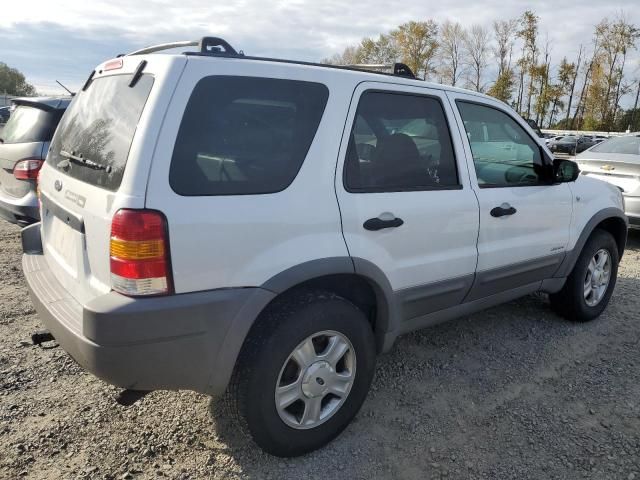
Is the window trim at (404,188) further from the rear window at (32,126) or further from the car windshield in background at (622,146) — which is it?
the car windshield in background at (622,146)

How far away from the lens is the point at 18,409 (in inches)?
108

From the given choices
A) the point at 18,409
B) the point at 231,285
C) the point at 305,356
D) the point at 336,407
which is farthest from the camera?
the point at 18,409

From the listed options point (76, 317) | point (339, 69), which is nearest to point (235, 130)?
point (339, 69)

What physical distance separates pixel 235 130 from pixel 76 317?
41.7 inches

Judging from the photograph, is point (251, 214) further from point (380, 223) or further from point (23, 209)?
point (23, 209)

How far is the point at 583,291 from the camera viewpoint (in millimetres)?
4082

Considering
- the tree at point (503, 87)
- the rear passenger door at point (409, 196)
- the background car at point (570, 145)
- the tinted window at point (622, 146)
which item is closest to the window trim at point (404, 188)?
the rear passenger door at point (409, 196)

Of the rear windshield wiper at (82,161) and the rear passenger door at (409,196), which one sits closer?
the rear windshield wiper at (82,161)

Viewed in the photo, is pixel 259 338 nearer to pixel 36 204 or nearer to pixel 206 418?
pixel 206 418

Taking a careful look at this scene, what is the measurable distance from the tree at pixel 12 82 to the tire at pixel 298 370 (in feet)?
234

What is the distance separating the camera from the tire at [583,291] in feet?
13.2

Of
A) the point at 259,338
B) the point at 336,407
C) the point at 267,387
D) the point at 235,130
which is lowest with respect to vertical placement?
the point at 336,407

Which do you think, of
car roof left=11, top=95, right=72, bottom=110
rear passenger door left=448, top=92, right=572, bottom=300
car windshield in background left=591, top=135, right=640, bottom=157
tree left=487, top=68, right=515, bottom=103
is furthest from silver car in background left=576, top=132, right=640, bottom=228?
tree left=487, top=68, right=515, bottom=103

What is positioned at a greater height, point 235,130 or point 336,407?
point 235,130
